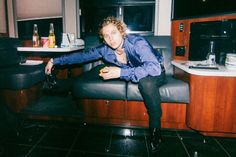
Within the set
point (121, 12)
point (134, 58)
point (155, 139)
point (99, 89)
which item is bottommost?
point (155, 139)

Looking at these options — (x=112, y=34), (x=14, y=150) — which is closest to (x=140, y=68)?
(x=112, y=34)

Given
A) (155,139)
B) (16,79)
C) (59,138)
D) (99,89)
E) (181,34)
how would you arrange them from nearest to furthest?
(155,139)
(59,138)
(99,89)
(16,79)
(181,34)

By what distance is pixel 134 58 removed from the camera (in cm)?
220

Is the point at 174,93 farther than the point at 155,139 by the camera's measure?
Yes

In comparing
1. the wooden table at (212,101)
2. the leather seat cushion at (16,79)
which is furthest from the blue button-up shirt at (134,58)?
the leather seat cushion at (16,79)

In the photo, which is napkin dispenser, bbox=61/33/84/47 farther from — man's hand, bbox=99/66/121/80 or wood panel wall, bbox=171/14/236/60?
man's hand, bbox=99/66/121/80

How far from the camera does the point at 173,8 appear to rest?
3434mm

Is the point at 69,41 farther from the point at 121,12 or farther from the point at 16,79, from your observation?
the point at 121,12

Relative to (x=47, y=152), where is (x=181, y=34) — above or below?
above

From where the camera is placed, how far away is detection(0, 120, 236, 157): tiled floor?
2051 millimetres

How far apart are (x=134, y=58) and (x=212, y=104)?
92cm

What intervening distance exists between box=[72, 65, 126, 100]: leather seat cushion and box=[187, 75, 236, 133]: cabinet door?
74 cm

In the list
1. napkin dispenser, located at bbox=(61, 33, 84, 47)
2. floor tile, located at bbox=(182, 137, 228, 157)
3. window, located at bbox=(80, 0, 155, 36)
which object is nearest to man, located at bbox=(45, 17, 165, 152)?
floor tile, located at bbox=(182, 137, 228, 157)

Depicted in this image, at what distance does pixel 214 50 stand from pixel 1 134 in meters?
2.53
